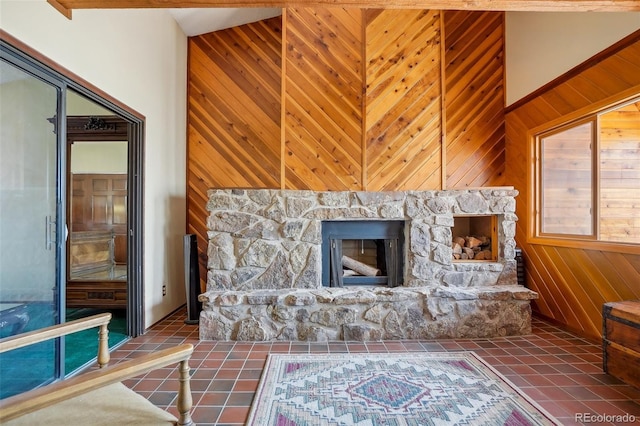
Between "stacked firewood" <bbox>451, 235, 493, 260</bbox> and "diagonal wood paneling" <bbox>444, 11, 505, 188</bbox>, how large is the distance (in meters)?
0.65

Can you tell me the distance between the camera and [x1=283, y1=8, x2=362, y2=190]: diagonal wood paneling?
3.36m

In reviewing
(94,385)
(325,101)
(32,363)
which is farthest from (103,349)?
(325,101)

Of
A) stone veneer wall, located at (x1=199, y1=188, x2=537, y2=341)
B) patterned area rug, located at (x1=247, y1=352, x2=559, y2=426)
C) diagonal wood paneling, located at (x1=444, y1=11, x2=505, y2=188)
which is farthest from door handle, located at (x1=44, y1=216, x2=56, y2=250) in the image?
diagonal wood paneling, located at (x1=444, y1=11, x2=505, y2=188)

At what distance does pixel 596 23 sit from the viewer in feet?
9.21

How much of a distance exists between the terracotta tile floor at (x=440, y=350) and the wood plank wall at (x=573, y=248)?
0.29 m

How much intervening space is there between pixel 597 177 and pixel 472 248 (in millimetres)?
1277

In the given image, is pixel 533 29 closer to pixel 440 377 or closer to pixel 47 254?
pixel 440 377

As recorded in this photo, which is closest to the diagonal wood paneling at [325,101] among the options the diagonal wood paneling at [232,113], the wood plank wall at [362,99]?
the wood plank wall at [362,99]

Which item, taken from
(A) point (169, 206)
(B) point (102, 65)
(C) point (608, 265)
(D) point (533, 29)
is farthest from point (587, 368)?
(B) point (102, 65)

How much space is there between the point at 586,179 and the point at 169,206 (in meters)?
4.39

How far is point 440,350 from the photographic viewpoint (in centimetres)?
267

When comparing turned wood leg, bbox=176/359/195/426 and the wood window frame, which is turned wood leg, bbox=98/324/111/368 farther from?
the wood window frame

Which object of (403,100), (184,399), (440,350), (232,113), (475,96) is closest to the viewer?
(184,399)

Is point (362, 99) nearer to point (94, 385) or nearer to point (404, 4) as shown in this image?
point (404, 4)
